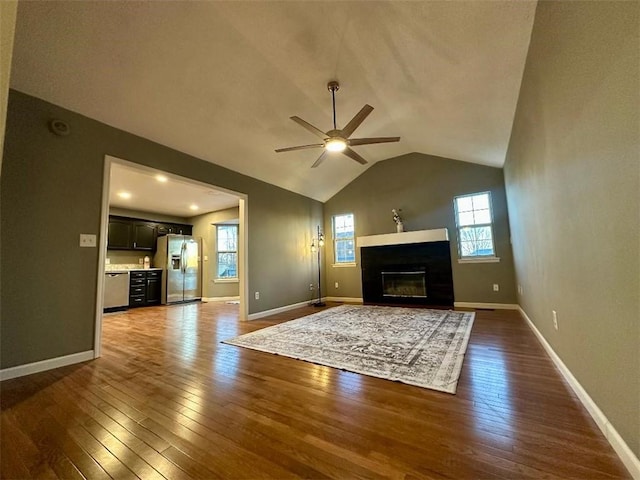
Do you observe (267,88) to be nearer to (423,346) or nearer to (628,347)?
(423,346)

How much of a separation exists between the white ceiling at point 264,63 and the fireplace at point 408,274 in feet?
7.69

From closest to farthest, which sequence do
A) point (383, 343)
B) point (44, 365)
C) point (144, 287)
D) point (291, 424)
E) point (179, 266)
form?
point (291, 424), point (44, 365), point (383, 343), point (144, 287), point (179, 266)

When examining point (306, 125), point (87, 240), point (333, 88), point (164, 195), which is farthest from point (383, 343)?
point (164, 195)

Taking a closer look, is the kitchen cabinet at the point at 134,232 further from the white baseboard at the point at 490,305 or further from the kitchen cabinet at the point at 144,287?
the white baseboard at the point at 490,305

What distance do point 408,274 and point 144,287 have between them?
6.14 metres

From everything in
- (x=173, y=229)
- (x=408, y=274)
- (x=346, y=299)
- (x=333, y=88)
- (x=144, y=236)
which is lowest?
(x=346, y=299)

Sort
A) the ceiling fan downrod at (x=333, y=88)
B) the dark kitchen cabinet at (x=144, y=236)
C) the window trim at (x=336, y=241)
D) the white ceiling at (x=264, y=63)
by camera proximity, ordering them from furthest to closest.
Answer: the dark kitchen cabinet at (x=144, y=236), the window trim at (x=336, y=241), the ceiling fan downrod at (x=333, y=88), the white ceiling at (x=264, y=63)

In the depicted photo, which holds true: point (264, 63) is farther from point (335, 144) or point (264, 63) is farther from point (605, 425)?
point (605, 425)

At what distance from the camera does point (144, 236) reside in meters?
6.79

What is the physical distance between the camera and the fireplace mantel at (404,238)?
204 inches

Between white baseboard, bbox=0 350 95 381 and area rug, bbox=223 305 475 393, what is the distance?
1.36 meters

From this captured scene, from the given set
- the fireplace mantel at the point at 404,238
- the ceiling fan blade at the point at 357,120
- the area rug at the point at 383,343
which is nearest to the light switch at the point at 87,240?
the area rug at the point at 383,343

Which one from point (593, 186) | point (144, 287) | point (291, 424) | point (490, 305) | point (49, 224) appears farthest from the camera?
point (144, 287)

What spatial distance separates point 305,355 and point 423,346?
1.19 m
